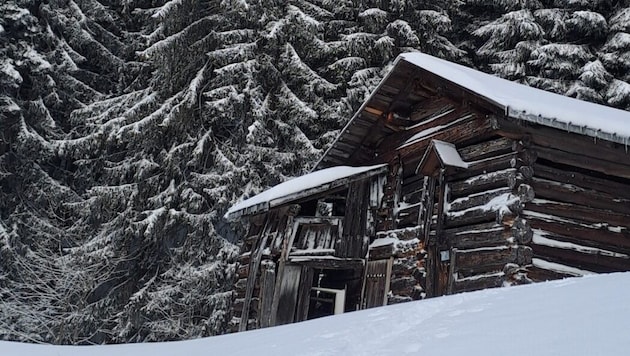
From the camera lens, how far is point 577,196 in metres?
10.9

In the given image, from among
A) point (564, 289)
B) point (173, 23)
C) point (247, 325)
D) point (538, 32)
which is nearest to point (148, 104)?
point (173, 23)

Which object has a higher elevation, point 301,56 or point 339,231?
point 301,56

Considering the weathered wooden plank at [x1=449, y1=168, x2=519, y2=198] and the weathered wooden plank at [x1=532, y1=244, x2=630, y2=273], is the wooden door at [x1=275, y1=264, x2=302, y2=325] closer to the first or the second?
the weathered wooden plank at [x1=449, y1=168, x2=519, y2=198]

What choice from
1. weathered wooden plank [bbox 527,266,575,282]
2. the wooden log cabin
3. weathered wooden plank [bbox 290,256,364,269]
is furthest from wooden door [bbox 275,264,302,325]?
weathered wooden plank [bbox 527,266,575,282]

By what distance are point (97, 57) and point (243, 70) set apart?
305 inches

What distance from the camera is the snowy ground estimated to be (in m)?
4.00

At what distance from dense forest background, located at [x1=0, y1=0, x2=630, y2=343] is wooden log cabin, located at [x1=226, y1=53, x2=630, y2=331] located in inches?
233

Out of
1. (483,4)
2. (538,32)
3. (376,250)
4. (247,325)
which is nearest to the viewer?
(376,250)

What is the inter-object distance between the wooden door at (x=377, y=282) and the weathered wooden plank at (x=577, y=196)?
12.2 feet

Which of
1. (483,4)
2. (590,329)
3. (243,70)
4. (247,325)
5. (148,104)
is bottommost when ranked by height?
(247,325)

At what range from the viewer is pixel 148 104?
22953 mm

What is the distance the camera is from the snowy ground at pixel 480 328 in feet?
13.1

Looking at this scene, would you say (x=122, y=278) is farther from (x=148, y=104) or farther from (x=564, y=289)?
(x=564, y=289)

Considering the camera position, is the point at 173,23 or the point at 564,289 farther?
the point at 173,23
